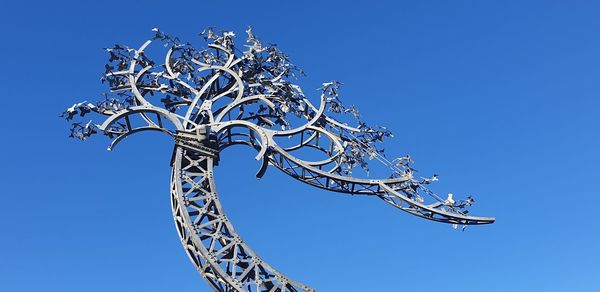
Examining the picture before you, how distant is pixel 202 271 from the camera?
19.4 m

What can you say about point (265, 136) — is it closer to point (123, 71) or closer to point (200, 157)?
point (200, 157)

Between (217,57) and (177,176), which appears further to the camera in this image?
(217,57)

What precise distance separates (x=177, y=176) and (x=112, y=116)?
7.42ft

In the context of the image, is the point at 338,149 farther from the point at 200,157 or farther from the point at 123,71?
the point at 123,71

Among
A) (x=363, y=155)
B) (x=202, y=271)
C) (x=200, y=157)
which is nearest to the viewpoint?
(x=202, y=271)

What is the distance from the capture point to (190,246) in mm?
19547

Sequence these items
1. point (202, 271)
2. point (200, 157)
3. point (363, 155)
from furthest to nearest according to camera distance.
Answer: point (363, 155) < point (200, 157) < point (202, 271)

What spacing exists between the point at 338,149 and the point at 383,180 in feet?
4.28

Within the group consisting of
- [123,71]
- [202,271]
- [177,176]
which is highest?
[123,71]

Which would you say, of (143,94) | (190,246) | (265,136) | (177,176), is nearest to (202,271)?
(190,246)

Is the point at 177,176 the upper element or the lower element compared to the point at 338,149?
lower

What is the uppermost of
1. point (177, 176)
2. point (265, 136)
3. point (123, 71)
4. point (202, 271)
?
point (123, 71)

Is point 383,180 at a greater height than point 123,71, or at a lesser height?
lesser

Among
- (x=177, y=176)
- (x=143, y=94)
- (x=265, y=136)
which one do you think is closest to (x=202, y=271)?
(x=177, y=176)
